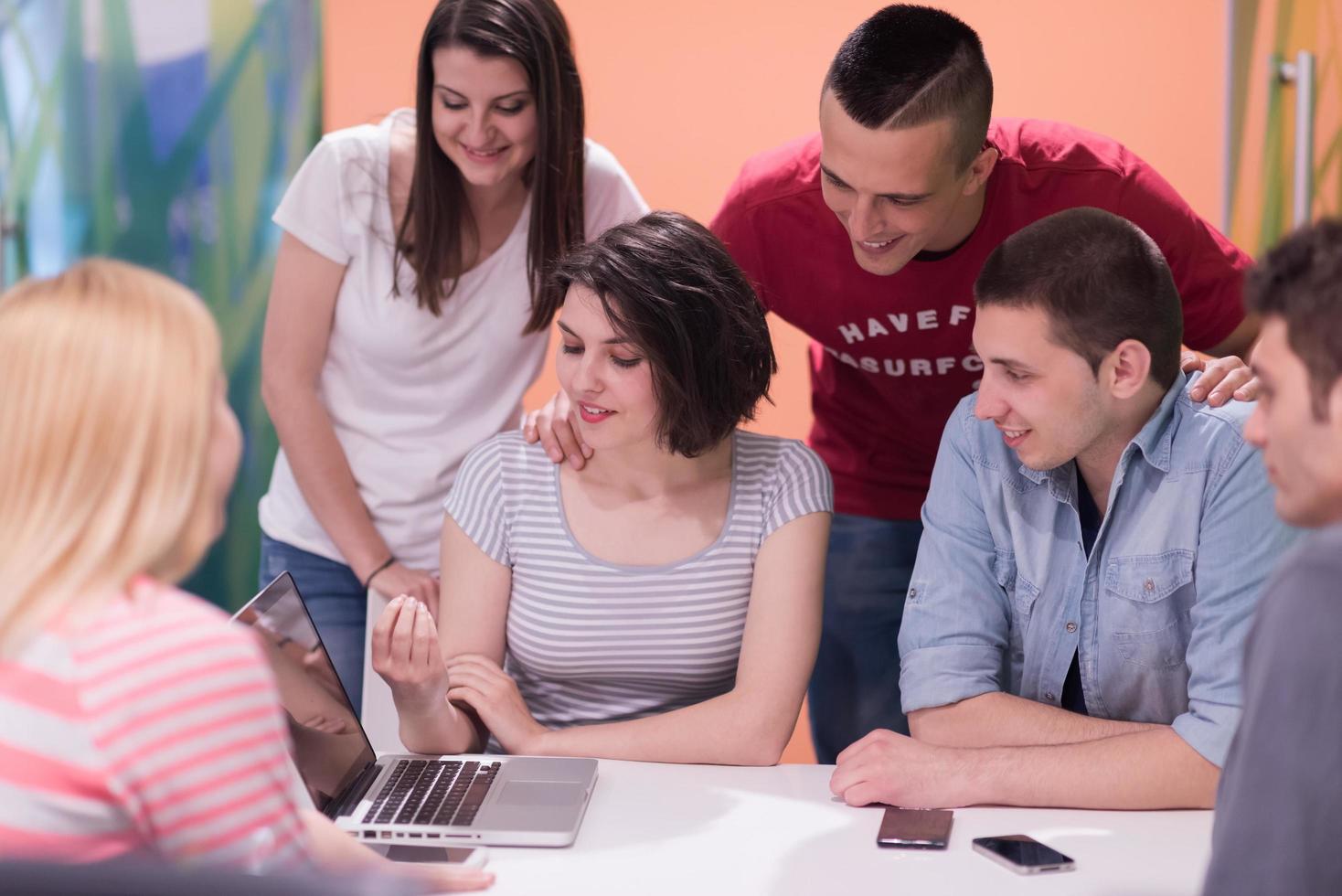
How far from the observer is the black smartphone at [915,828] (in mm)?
1279

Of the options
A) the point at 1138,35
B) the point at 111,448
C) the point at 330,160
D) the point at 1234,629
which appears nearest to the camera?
the point at 111,448

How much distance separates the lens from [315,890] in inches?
24.5

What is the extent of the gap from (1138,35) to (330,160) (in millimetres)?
1845

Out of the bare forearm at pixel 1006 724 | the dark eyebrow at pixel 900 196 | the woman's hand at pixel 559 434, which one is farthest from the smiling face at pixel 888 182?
the bare forearm at pixel 1006 724

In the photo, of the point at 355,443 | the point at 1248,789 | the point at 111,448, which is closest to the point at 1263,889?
the point at 1248,789

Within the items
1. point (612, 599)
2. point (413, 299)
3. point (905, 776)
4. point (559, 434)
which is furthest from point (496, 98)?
point (905, 776)

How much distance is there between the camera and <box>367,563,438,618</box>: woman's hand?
1959mm

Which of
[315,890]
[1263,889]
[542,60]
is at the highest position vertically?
[542,60]

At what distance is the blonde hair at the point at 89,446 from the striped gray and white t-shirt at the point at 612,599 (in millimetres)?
881

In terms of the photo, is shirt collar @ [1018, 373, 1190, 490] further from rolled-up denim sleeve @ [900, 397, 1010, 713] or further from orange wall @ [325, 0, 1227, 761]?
orange wall @ [325, 0, 1227, 761]

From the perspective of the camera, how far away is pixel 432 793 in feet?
4.52

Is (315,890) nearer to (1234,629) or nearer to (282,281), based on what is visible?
(1234,629)

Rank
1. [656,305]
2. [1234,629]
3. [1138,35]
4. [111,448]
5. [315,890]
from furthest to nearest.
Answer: [1138,35] → [656,305] → [1234,629] → [111,448] → [315,890]

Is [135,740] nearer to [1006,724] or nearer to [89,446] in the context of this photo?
[89,446]
